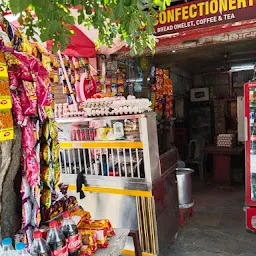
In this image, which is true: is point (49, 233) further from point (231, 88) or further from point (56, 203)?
point (231, 88)

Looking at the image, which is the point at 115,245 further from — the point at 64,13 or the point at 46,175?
the point at 64,13

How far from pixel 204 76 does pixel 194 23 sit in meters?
7.39

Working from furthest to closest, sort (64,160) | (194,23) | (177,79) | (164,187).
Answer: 1. (177,79)
2. (194,23)
3. (64,160)
4. (164,187)

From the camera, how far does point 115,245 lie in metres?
1.79

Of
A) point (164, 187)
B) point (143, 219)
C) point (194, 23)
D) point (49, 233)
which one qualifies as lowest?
point (143, 219)

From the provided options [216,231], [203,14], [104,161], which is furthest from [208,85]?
[104,161]

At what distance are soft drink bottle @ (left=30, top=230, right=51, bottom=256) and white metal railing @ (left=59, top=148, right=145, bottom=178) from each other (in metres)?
1.71

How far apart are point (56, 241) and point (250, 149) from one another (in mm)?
3307

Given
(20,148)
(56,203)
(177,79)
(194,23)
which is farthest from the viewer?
(177,79)

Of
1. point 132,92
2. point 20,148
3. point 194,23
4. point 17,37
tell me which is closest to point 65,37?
point 17,37

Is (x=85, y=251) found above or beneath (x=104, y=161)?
beneath

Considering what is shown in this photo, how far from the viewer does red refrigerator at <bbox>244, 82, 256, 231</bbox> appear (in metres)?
3.93

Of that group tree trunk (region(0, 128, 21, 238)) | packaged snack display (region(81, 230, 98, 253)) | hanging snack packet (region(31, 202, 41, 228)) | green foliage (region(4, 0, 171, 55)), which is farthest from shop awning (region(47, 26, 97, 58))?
packaged snack display (region(81, 230, 98, 253))

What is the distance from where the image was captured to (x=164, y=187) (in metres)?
3.43
